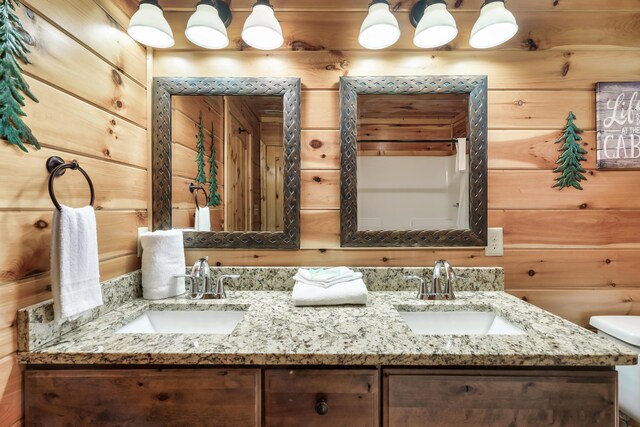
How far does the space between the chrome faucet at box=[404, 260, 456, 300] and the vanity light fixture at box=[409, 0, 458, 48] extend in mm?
864

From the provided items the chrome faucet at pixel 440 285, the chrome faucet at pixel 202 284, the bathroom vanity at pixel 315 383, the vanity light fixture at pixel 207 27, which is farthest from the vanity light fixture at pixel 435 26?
the chrome faucet at pixel 202 284

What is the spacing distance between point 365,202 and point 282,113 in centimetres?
52

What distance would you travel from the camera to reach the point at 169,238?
48.1 inches

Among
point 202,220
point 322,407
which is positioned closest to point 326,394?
point 322,407

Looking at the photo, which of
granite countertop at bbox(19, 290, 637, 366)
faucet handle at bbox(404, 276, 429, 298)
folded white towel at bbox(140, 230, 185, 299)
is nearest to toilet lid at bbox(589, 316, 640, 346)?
granite countertop at bbox(19, 290, 637, 366)

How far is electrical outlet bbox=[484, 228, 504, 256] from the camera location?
1.35m

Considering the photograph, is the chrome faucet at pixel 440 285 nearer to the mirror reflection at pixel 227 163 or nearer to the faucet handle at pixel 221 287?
the mirror reflection at pixel 227 163

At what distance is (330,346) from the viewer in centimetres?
81

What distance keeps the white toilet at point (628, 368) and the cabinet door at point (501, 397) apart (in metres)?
0.44

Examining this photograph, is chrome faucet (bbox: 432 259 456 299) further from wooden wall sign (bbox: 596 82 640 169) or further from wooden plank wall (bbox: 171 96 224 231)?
wooden plank wall (bbox: 171 96 224 231)

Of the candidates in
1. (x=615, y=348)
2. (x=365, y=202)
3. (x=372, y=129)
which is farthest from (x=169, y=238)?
(x=615, y=348)

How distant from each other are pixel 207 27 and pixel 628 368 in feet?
6.32

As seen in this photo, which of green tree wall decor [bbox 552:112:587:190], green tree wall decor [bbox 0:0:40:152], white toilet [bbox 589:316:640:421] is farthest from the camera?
green tree wall decor [bbox 552:112:587:190]

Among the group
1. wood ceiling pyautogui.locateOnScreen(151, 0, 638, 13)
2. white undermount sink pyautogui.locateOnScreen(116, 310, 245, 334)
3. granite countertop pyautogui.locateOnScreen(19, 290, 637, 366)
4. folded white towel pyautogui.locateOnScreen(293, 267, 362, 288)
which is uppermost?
wood ceiling pyautogui.locateOnScreen(151, 0, 638, 13)
